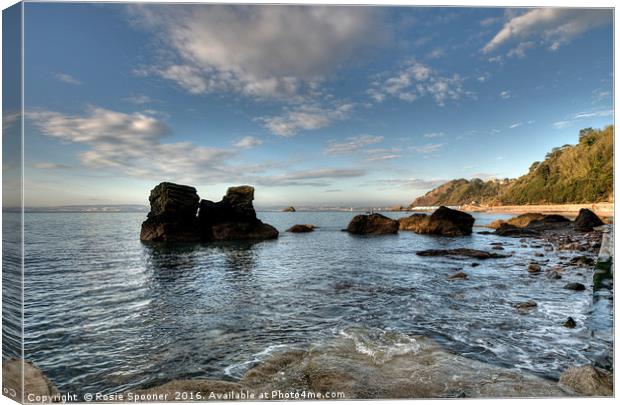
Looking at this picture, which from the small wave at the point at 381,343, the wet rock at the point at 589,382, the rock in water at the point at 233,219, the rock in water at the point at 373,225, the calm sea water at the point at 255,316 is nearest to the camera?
the wet rock at the point at 589,382

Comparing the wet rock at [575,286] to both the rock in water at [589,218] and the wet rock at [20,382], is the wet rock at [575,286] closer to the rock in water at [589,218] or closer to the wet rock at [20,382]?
the rock in water at [589,218]

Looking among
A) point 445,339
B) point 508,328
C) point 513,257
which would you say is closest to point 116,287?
point 445,339

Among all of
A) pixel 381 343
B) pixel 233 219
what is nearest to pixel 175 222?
pixel 233 219

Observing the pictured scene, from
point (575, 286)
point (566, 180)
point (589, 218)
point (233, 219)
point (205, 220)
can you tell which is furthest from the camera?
point (233, 219)

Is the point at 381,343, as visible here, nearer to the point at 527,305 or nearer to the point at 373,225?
the point at 527,305

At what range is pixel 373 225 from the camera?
39.3 meters

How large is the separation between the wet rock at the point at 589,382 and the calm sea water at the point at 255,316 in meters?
0.26

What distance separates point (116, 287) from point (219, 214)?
959 inches

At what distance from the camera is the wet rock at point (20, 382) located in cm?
431

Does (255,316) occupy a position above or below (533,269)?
above

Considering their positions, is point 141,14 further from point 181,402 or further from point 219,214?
point 219,214

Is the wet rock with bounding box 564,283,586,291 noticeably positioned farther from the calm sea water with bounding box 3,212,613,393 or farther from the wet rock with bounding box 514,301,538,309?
the wet rock with bounding box 514,301,538,309

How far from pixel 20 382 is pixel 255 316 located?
14.7ft

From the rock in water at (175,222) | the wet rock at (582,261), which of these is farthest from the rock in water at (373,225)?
the wet rock at (582,261)
